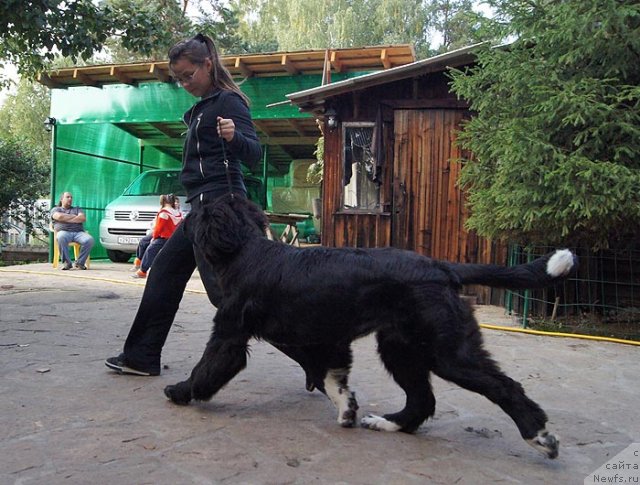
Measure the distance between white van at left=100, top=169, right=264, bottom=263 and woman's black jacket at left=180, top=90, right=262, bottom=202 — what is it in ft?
27.0

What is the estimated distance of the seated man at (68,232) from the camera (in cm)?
1144

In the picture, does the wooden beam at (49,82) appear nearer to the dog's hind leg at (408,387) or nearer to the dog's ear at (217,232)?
the dog's ear at (217,232)

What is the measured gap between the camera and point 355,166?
9047 millimetres

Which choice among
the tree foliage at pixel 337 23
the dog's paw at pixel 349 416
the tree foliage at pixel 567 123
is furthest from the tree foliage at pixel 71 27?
the tree foliage at pixel 337 23

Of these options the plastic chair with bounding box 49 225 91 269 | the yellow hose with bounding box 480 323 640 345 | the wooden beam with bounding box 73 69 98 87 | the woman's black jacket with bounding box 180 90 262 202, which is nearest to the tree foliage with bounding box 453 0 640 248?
the yellow hose with bounding box 480 323 640 345

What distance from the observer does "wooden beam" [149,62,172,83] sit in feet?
39.9

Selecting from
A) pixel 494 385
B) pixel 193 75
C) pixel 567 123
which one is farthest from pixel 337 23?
pixel 494 385

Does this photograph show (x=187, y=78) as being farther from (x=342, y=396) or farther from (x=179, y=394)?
(x=342, y=396)

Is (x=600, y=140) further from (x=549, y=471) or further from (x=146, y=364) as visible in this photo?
(x=146, y=364)

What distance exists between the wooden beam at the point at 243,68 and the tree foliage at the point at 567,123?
21.0ft

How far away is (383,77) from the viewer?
8.29m

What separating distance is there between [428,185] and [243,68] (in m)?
5.30

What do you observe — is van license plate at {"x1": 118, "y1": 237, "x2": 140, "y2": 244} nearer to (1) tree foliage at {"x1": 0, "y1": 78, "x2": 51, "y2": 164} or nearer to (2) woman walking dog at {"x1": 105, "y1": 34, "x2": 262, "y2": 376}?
(2) woman walking dog at {"x1": 105, "y1": 34, "x2": 262, "y2": 376}

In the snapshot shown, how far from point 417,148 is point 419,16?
84.5 feet
